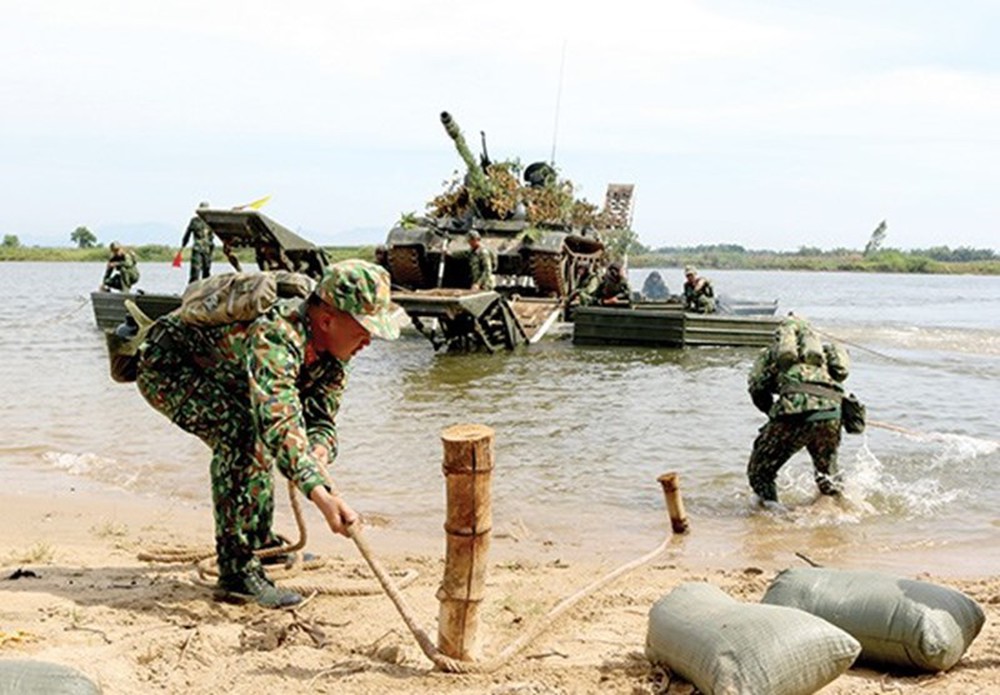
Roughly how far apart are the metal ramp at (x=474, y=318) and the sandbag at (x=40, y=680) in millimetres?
12373

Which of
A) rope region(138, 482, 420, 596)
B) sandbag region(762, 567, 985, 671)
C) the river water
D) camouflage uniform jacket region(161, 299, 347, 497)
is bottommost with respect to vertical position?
the river water

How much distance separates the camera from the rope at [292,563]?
15.8ft

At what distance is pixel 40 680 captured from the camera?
2.97m

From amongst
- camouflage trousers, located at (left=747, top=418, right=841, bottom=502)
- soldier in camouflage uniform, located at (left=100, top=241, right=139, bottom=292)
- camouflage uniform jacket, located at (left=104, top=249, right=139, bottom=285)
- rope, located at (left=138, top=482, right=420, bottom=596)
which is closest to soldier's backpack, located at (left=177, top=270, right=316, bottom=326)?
rope, located at (left=138, top=482, right=420, bottom=596)

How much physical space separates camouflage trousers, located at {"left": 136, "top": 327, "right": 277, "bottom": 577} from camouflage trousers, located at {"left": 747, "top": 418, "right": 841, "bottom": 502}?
396cm

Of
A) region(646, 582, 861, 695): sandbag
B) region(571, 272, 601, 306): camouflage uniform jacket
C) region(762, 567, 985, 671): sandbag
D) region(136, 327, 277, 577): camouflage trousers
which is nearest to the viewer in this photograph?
region(646, 582, 861, 695): sandbag

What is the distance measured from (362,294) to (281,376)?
430 mm

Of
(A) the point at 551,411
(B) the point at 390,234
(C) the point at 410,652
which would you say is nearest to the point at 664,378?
(A) the point at 551,411

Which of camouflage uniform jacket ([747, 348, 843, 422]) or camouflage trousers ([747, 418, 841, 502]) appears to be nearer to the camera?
camouflage uniform jacket ([747, 348, 843, 422])

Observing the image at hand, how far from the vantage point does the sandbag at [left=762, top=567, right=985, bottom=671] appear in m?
3.85

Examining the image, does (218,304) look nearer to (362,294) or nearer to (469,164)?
(362,294)

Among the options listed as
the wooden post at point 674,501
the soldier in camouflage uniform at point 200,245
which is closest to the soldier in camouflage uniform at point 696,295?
the soldier in camouflage uniform at point 200,245

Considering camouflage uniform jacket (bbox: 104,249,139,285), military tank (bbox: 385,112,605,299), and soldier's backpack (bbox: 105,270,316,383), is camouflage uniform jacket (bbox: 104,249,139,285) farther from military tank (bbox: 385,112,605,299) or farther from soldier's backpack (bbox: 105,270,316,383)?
soldier's backpack (bbox: 105,270,316,383)

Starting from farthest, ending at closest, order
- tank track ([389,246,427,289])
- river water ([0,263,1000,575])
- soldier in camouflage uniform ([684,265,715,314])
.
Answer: tank track ([389,246,427,289])
soldier in camouflage uniform ([684,265,715,314])
river water ([0,263,1000,575])
